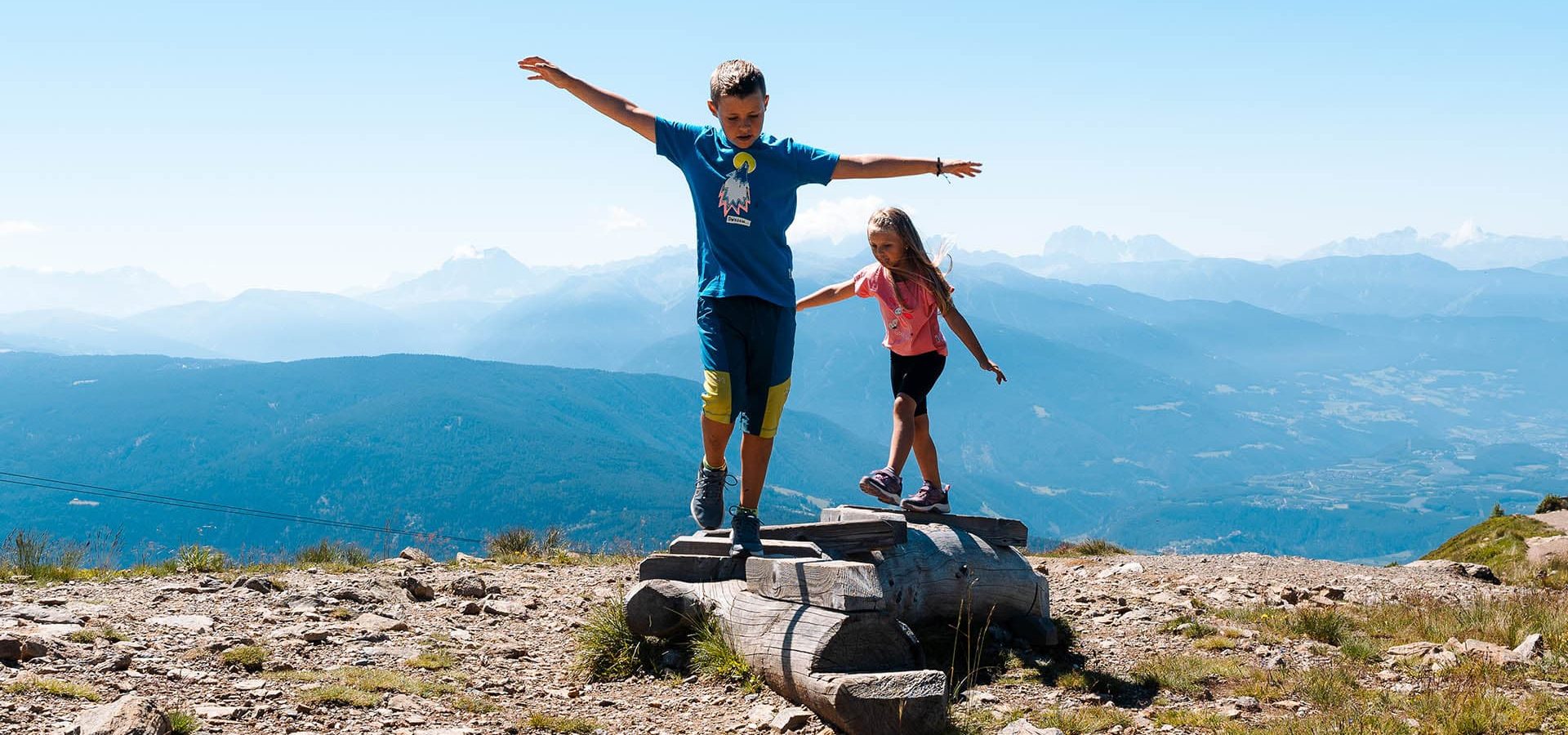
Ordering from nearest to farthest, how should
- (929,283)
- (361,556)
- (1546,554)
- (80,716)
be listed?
1. (80,716)
2. (929,283)
3. (361,556)
4. (1546,554)

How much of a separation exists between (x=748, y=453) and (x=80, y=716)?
3.90 metres

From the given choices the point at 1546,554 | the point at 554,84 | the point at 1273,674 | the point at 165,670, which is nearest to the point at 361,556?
the point at 165,670

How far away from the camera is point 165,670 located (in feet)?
19.5

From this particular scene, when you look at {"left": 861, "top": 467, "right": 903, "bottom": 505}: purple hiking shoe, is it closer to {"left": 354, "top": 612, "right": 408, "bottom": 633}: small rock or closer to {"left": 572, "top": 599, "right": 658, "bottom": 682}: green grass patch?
{"left": 572, "top": 599, "right": 658, "bottom": 682}: green grass patch

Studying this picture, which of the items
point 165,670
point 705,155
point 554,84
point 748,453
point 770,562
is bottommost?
point 165,670

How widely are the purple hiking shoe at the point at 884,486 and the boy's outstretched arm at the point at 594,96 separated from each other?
10.1 feet

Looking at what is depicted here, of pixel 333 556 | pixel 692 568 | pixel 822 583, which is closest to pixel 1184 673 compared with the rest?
pixel 822 583

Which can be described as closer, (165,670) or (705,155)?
(165,670)

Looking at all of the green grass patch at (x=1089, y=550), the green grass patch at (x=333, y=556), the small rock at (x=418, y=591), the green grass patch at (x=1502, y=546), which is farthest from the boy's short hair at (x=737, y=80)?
the green grass patch at (x=1502, y=546)

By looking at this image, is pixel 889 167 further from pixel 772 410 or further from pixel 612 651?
pixel 612 651

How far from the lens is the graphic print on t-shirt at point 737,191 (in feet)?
22.4

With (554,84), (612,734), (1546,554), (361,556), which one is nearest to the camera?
(612,734)

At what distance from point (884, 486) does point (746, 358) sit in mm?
1973

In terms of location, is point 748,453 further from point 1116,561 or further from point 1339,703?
point 1116,561
